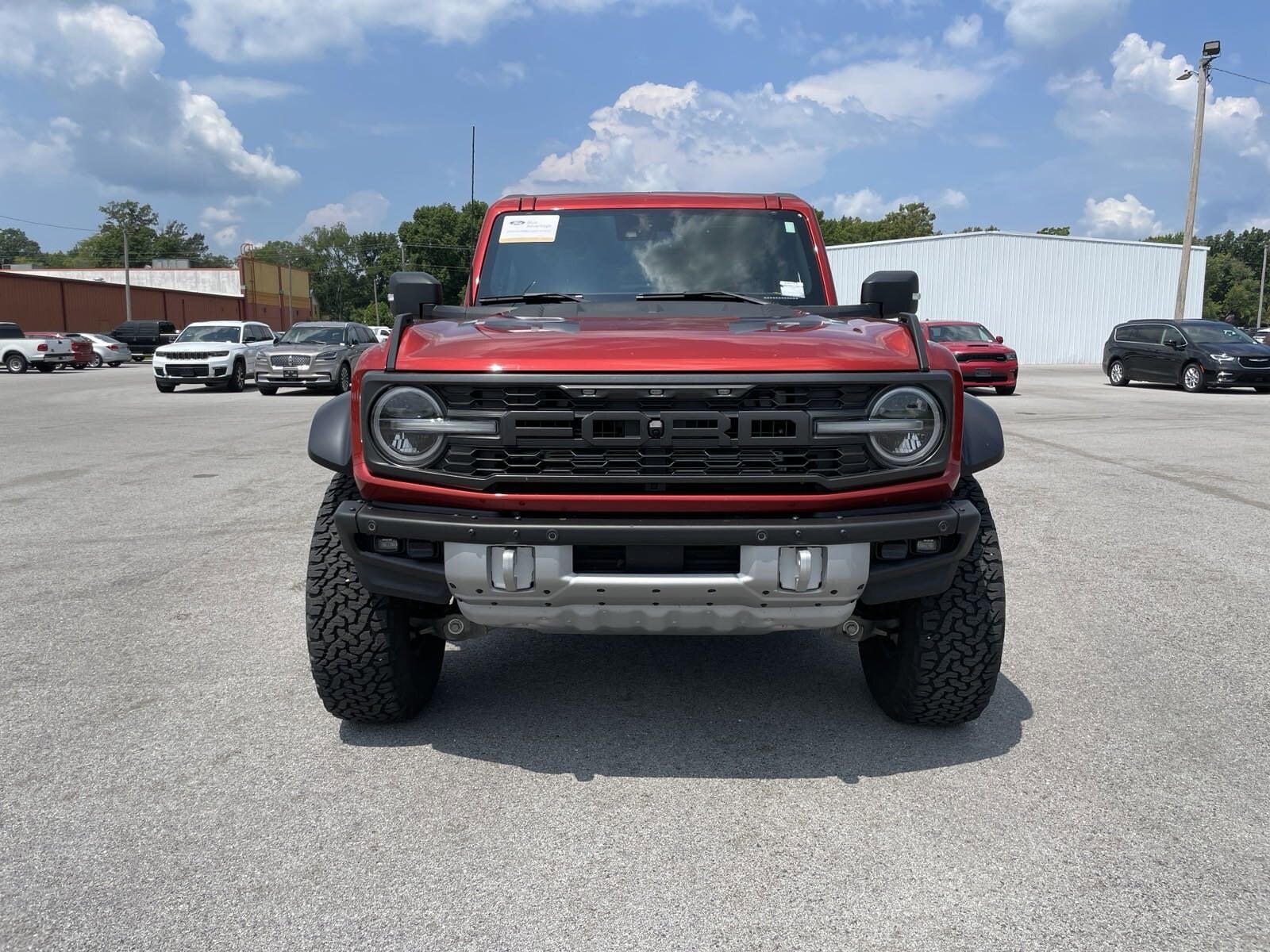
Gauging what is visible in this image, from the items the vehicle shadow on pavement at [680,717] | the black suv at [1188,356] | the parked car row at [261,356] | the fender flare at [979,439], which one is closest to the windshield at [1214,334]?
the black suv at [1188,356]

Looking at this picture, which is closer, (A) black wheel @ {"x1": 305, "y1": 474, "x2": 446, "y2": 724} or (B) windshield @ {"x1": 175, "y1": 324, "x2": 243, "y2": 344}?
(A) black wheel @ {"x1": 305, "y1": 474, "x2": 446, "y2": 724}

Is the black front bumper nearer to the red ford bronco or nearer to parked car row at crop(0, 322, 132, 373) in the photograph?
the red ford bronco

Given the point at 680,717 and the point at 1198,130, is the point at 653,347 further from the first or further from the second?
the point at 1198,130

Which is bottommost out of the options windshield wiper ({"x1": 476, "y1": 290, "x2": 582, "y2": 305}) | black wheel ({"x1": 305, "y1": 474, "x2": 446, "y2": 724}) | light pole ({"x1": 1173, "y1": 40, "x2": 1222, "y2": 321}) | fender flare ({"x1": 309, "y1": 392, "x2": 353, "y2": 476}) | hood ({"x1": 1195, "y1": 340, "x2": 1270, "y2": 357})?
black wheel ({"x1": 305, "y1": 474, "x2": 446, "y2": 724})

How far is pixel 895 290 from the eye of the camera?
368 cm

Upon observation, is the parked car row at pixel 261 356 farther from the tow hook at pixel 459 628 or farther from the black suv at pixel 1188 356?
the tow hook at pixel 459 628

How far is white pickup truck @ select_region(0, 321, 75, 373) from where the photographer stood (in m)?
31.6

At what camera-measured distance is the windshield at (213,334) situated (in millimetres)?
22766

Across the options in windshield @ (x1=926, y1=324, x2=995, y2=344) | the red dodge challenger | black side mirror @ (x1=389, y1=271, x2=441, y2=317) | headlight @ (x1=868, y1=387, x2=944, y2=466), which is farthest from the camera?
windshield @ (x1=926, y1=324, x2=995, y2=344)

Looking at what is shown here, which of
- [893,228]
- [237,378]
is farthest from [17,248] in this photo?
[237,378]

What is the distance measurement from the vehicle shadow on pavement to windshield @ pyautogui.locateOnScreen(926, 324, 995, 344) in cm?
1830

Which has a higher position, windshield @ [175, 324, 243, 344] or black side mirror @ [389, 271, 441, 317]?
black side mirror @ [389, 271, 441, 317]

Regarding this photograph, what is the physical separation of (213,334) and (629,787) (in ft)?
74.1

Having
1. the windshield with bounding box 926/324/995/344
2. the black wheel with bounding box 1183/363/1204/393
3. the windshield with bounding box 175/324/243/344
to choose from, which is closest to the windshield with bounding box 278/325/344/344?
the windshield with bounding box 175/324/243/344
